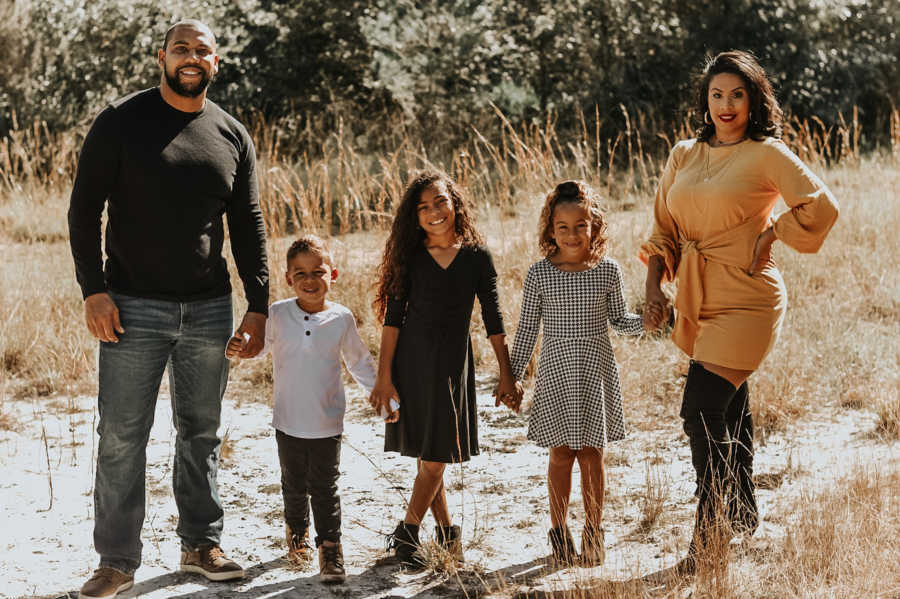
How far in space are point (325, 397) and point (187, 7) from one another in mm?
7882

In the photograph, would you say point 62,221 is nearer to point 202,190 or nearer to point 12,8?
point 12,8

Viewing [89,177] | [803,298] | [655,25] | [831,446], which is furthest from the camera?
[655,25]

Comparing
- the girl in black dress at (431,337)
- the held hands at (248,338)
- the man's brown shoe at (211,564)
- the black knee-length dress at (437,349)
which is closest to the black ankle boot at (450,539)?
the girl in black dress at (431,337)

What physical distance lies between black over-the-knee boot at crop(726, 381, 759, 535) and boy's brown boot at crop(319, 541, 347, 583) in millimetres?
1423

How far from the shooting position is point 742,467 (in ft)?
12.2

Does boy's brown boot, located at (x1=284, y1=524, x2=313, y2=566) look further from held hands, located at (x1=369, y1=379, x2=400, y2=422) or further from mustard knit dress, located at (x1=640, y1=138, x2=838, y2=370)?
mustard knit dress, located at (x1=640, y1=138, x2=838, y2=370)

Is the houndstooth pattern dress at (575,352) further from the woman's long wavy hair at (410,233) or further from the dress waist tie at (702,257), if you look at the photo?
the woman's long wavy hair at (410,233)

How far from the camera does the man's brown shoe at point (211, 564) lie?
3.53 metres

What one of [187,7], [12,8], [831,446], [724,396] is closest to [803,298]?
[831,446]

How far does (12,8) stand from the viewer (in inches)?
461

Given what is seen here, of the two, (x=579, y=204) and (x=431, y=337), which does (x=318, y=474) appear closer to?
(x=431, y=337)

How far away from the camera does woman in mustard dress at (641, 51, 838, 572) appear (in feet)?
11.1

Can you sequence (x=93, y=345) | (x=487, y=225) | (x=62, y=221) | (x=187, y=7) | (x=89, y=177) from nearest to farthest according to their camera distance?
(x=89, y=177) < (x=93, y=345) < (x=487, y=225) < (x=62, y=221) < (x=187, y=7)

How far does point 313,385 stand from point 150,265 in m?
0.69
